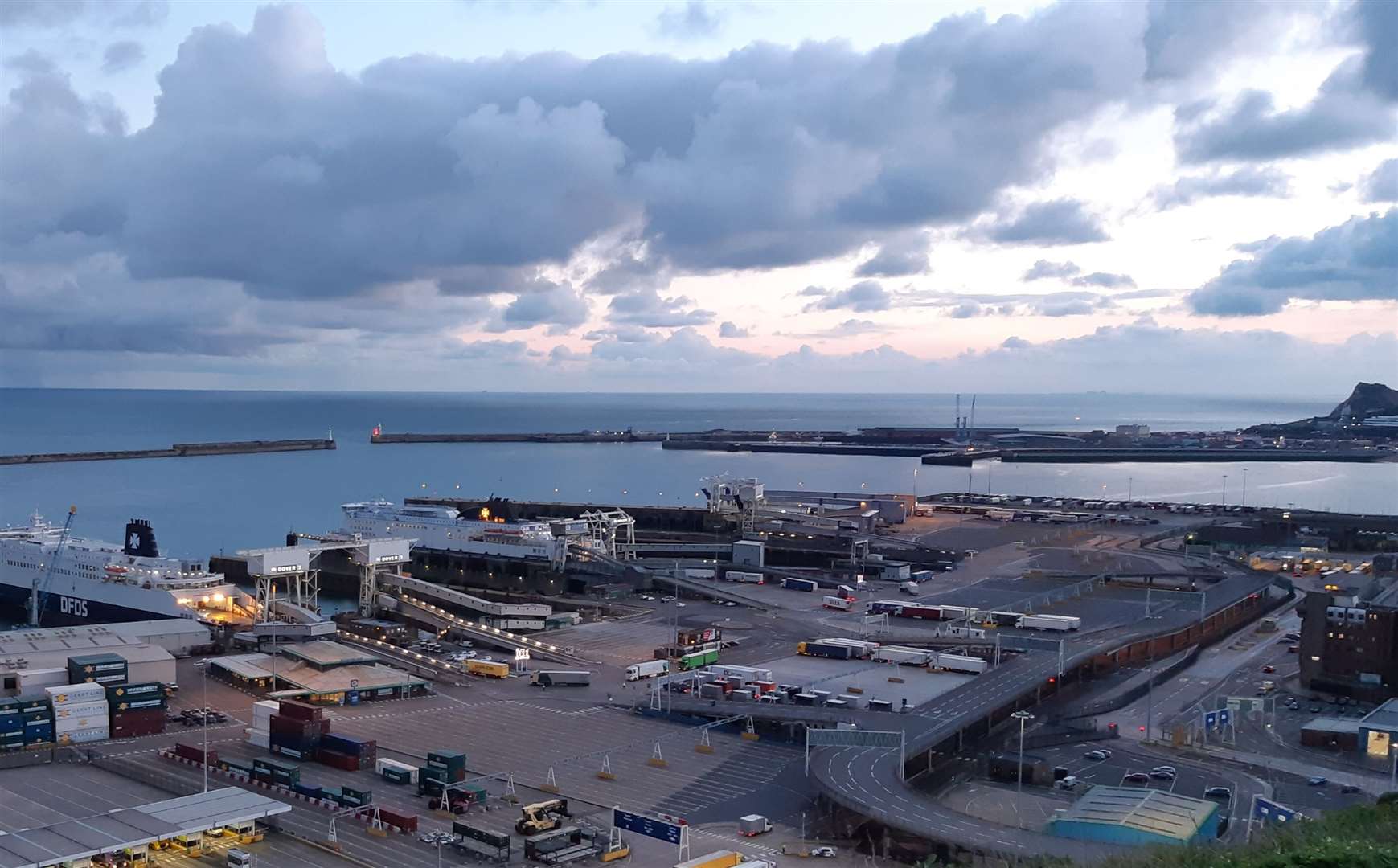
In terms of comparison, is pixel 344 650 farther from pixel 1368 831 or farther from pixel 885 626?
pixel 1368 831

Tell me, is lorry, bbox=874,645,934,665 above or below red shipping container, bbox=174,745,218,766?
above

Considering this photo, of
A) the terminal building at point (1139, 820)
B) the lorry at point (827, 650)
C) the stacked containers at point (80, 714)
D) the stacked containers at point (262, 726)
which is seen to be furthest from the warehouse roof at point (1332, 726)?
the stacked containers at point (80, 714)

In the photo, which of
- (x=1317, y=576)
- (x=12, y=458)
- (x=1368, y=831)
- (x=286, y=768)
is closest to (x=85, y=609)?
(x=286, y=768)

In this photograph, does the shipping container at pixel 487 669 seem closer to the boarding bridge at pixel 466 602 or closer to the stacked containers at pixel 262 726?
the boarding bridge at pixel 466 602

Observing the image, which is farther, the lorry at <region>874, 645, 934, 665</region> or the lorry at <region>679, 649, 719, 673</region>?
the lorry at <region>874, 645, 934, 665</region>

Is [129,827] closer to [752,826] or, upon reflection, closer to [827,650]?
[752,826]

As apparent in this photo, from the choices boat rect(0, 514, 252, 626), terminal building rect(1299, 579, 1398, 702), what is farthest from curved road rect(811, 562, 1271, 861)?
boat rect(0, 514, 252, 626)

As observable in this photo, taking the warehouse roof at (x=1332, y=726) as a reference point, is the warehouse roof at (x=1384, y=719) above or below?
above

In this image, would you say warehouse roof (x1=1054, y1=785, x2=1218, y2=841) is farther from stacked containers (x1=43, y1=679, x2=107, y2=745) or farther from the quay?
the quay
